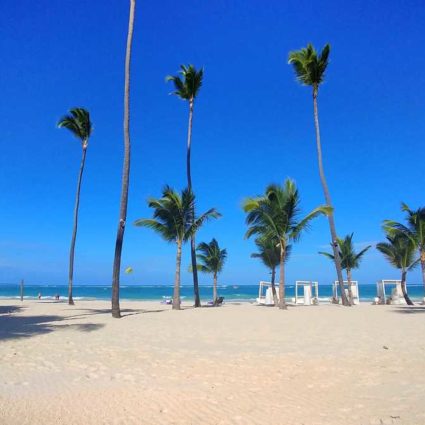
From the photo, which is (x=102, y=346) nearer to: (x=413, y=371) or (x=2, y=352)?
(x=2, y=352)

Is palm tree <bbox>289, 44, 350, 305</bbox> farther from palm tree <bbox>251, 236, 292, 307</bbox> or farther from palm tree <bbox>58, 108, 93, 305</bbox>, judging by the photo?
palm tree <bbox>58, 108, 93, 305</bbox>

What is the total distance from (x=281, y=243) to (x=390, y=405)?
1461 centimetres

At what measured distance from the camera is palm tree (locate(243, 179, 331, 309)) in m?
Result: 18.5

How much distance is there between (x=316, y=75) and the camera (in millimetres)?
23422

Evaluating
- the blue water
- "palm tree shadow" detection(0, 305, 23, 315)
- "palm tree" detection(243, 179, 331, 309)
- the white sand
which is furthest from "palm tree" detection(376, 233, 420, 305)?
"palm tree shadow" detection(0, 305, 23, 315)

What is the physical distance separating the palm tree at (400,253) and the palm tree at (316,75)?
4.85 meters

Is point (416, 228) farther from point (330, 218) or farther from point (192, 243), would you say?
point (192, 243)

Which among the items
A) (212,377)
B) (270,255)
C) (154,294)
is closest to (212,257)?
(270,255)

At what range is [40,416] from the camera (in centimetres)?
420

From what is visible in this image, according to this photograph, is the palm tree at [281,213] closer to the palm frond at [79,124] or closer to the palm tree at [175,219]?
the palm tree at [175,219]

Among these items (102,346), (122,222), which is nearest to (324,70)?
(122,222)

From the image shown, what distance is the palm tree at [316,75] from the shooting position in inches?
895

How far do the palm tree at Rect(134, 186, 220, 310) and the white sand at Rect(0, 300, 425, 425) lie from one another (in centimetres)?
857

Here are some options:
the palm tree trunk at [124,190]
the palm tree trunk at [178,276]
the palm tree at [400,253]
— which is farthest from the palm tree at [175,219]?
the palm tree at [400,253]
